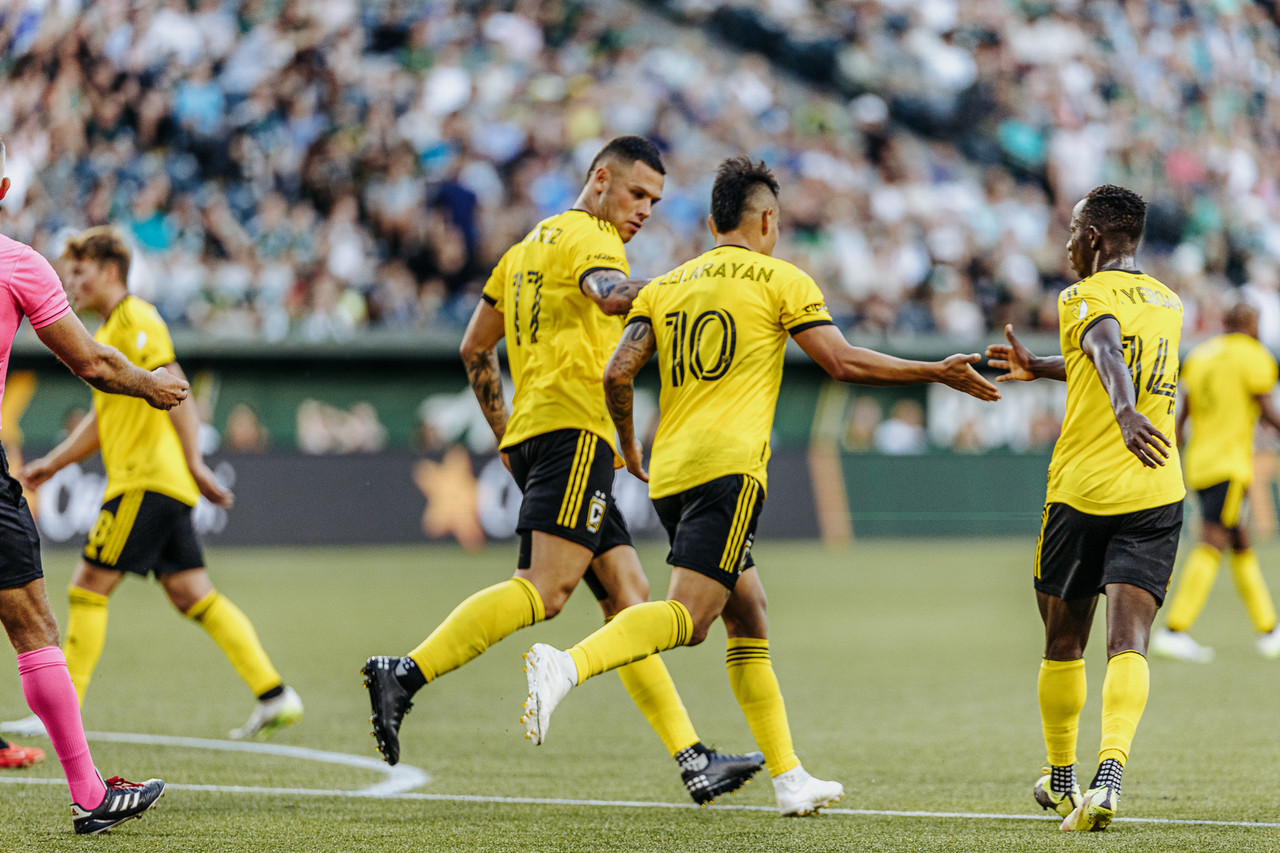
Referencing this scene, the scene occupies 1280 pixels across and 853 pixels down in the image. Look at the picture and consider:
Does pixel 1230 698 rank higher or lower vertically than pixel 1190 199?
lower

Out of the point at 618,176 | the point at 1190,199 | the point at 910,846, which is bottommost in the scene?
the point at 910,846

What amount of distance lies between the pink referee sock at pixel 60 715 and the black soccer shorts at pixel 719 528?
205cm

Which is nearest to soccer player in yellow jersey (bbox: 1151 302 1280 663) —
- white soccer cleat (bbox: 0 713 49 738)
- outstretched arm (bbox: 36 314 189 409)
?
white soccer cleat (bbox: 0 713 49 738)

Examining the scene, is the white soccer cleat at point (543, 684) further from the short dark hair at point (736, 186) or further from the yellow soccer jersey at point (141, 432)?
the yellow soccer jersey at point (141, 432)

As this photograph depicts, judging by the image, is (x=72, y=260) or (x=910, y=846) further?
(x=72, y=260)

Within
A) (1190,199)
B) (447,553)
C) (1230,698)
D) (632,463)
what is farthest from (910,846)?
(1190,199)

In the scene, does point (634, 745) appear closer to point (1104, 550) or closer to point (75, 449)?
point (1104, 550)

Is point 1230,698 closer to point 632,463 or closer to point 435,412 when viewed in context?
point 632,463

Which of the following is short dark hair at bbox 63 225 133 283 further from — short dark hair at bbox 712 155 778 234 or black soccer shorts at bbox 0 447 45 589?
short dark hair at bbox 712 155 778 234

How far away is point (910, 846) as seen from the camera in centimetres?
514

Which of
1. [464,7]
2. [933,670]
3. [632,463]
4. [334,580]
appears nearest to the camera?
[632,463]

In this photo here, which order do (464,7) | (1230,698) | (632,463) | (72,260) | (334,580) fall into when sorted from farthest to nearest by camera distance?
1. (464,7)
2. (334,580)
3. (1230,698)
4. (72,260)
5. (632,463)

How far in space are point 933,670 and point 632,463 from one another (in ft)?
16.9

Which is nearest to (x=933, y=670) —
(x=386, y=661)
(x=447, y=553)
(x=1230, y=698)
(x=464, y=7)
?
(x=1230, y=698)
